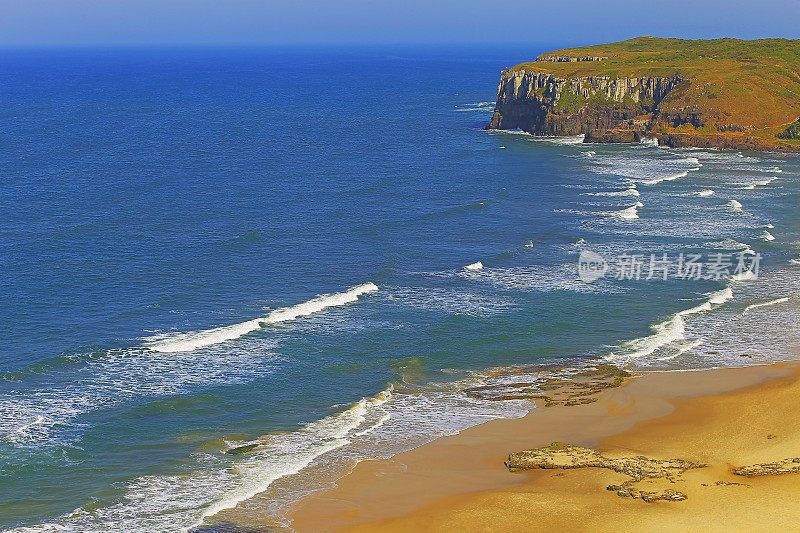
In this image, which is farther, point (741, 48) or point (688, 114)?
point (741, 48)

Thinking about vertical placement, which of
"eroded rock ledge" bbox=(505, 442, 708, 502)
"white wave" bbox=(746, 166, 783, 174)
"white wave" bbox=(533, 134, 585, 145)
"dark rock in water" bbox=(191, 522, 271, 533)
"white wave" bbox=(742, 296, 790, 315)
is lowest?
"dark rock in water" bbox=(191, 522, 271, 533)

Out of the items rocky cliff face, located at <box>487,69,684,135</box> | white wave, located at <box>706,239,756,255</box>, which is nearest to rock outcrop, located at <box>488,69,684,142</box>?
rocky cliff face, located at <box>487,69,684,135</box>

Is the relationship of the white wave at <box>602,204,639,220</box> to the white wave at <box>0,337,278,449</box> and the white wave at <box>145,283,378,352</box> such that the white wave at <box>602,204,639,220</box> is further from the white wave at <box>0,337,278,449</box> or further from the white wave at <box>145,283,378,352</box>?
the white wave at <box>0,337,278,449</box>

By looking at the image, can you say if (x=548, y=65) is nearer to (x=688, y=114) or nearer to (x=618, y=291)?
(x=688, y=114)

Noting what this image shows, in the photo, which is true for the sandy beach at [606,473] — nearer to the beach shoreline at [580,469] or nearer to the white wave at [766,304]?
the beach shoreline at [580,469]

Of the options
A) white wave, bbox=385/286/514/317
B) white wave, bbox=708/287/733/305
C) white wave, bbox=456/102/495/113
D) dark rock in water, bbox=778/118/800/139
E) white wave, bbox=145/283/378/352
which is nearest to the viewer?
white wave, bbox=145/283/378/352

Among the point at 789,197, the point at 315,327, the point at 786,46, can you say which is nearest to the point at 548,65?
the point at 786,46
